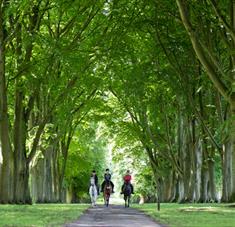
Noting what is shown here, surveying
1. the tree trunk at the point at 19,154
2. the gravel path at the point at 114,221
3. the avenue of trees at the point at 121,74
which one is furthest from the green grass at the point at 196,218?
the tree trunk at the point at 19,154

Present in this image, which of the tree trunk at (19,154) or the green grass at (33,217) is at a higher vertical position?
the tree trunk at (19,154)

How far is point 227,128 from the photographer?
1620 centimetres

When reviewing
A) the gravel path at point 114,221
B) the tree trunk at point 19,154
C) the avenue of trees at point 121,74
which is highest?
the avenue of trees at point 121,74

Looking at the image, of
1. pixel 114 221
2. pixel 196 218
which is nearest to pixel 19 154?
pixel 114 221

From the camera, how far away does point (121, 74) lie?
106 ft

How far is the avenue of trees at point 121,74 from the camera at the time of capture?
22203 mm

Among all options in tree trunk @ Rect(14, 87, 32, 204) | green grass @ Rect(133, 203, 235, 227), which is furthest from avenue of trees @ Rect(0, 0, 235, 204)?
green grass @ Rect(133, 203, 235, 227)

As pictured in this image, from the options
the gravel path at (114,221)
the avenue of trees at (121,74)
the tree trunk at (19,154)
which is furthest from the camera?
the tree trunk at (19,154)

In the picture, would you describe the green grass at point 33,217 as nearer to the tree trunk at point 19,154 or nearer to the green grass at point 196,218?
the green grass at point 196,218

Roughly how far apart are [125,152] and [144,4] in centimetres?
3453

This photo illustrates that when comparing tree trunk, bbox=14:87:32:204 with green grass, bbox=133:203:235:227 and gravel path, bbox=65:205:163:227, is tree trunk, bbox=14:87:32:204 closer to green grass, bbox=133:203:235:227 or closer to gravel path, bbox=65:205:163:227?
gravel path, bbox=65:205:163:227

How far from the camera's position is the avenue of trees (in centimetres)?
2220

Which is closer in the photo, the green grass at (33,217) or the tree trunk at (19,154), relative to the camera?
the green grass at (33,217)

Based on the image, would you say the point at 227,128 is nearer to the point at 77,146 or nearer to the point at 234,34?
the point at 234,34
